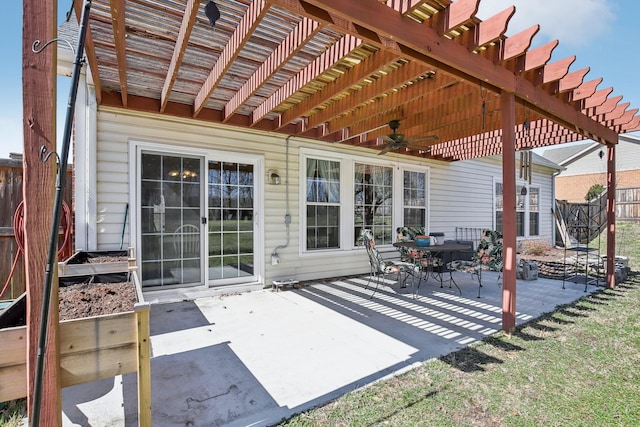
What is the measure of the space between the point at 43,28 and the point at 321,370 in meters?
2.67

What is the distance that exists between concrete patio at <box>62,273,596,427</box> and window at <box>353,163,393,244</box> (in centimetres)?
179

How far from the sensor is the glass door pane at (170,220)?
173 inches

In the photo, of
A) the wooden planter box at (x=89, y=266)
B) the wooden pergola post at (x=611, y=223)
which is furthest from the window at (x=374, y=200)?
the wooden planter box at (x=89, y=266)

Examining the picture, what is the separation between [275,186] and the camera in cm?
539

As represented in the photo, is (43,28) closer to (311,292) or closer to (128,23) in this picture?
(128,23)

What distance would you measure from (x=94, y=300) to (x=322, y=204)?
14.1ft

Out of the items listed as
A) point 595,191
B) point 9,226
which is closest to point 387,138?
point 9,226

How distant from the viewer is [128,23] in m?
2.53

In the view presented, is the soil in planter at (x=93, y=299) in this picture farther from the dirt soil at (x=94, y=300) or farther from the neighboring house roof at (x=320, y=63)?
the neighboring house roof at (x=320, y=63)

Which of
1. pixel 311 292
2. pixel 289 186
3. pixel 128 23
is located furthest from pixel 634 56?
pixel 128 23

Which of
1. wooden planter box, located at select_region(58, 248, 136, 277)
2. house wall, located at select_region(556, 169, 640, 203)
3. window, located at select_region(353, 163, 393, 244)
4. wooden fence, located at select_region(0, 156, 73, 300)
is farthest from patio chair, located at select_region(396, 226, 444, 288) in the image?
house wall, located at select_region(556, 169, 640, 203)

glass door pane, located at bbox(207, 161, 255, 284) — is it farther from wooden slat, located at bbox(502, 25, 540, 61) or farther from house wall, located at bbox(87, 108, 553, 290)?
wooden slat, located at bbox(502, 25, 540, 61)

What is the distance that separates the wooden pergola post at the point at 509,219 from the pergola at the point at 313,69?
0.01 meters

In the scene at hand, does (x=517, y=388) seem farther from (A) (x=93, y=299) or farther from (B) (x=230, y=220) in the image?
(B) (x=230, y=220)
